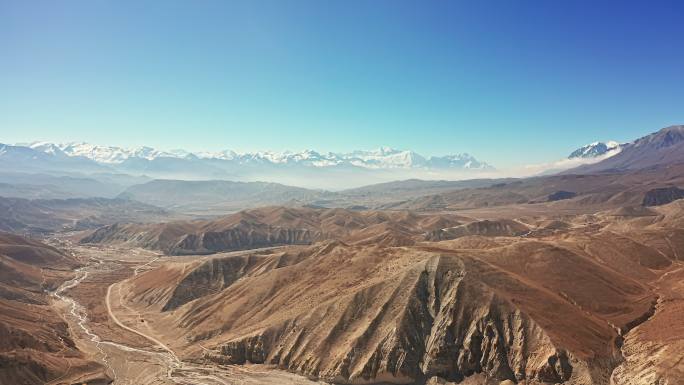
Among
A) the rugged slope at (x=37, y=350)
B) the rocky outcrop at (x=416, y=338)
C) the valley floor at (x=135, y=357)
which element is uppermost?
the rocky outcrop at (x=416, y=338)

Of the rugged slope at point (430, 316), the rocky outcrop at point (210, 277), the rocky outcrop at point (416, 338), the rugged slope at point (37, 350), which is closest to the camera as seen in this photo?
the rocky outcrop at point (416, 338)

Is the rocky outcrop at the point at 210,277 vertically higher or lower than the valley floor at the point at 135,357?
higher

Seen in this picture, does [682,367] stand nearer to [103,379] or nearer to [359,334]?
[359,334]

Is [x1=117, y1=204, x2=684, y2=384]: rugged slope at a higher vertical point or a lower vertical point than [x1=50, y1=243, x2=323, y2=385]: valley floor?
higher

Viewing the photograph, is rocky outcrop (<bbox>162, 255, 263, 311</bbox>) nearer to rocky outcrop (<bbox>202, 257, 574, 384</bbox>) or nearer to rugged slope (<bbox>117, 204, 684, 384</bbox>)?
rugged slope (<bbox>117, 204, 684, 384</bbox>)

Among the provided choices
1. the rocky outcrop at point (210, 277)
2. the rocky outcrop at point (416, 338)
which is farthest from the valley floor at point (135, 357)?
the rocky outcrop at point (210, 277)

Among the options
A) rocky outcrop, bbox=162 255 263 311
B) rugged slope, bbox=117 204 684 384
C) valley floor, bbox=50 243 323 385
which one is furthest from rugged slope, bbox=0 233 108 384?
rocky outcrop, bbox=162 255 263 311

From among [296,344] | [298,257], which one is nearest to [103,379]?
[296,344]

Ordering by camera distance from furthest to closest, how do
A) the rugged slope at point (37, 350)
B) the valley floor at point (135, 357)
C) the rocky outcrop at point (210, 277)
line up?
the rocky outcrop at point (210, 277) → the valley floor at point (135, 357) → the rugged slope at point (37, 350)

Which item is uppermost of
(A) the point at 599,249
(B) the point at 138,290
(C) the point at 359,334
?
(A) the point at 599,249

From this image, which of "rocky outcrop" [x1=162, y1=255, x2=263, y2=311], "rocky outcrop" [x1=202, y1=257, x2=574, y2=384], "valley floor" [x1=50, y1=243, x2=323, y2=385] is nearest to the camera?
"rocky outcrop" [x1=202, y1=257, x2=574, y2=384]

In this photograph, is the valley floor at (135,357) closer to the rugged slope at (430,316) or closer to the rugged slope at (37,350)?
the rugged slope at (37,350)
